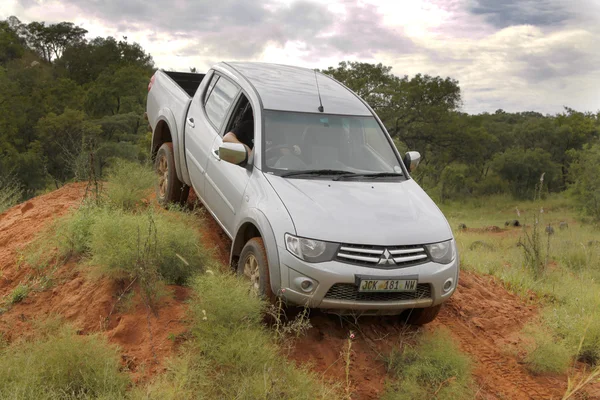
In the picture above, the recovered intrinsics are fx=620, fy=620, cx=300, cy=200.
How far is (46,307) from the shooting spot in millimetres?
5426

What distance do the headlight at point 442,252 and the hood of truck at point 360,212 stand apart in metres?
0.05

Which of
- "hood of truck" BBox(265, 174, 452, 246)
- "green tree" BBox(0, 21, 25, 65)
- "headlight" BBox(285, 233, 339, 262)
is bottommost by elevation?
"headlight" BBox(285, 233, 339, 262)

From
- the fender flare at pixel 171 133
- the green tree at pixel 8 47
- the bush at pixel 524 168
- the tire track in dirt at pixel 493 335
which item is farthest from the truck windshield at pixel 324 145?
the green tree at pixel 8 47

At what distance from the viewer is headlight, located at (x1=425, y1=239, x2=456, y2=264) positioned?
16.0ft

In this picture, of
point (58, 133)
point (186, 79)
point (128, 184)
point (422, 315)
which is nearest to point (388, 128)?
point (58, 133)

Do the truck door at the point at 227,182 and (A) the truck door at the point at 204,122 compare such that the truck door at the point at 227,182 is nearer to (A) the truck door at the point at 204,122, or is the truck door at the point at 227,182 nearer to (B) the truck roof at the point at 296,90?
(A) the truck door at the point at 204,122

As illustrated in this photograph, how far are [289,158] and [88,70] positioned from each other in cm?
5395

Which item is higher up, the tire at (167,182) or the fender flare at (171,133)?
the fender flare at (171,133)

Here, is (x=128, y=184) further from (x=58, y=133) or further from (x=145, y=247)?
(x=58, y=133)

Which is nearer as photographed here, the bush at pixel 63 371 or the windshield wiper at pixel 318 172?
the bush at pixel 63 371

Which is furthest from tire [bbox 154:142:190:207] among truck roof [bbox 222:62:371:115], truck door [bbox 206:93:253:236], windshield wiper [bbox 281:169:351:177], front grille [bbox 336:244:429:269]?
front grille [bbox 336:244:429:269]

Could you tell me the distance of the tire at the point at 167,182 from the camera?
7.34 metres

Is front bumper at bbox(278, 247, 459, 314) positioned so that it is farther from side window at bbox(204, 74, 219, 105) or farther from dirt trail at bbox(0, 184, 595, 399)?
side window at bbox(204, 74, 219, 105)

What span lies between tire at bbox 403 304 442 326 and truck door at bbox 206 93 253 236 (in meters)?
1.76
